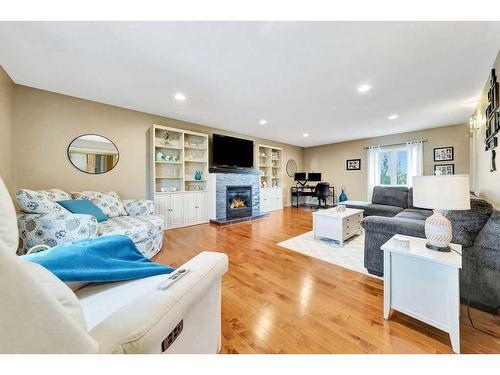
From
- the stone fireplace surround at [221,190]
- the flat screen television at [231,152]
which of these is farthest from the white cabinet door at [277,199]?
the flat screen television at [231,152]

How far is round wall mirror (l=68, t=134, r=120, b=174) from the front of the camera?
3111 mm

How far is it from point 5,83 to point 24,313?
3601mm

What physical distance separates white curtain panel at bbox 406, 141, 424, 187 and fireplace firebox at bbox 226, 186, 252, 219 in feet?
14.5

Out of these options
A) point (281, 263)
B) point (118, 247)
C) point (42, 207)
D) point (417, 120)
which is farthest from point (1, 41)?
point (417, 120)

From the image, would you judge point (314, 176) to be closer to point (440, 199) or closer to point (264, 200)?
point (264, 200)

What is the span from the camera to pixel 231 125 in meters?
4.80

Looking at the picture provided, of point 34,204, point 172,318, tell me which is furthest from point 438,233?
point 34,204

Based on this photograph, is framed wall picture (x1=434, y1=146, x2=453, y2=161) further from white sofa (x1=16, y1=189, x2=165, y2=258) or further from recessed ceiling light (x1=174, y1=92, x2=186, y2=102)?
white sofa (x1=16, y1=189, x2=165, y2=258)

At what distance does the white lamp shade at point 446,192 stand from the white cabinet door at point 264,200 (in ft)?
15.6

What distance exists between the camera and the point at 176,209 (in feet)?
13.3

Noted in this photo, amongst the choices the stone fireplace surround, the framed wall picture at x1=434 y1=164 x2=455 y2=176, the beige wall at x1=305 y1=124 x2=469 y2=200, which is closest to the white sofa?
the stone fireplace surround

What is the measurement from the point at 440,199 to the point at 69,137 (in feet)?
15.0
